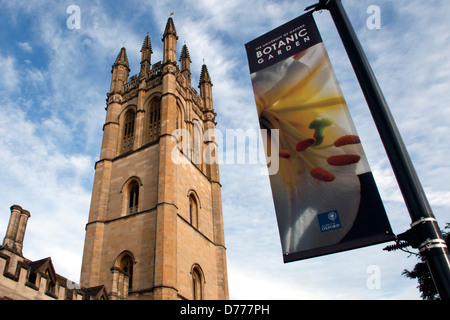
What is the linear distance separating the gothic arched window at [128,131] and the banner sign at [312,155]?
22.3 meters

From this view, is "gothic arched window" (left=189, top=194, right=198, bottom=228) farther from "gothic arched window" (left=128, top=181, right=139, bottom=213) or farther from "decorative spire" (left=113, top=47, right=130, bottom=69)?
"decorative spire" (left=113, top=47, right=130, bottom=69)

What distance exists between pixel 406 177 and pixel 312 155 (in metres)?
1.65

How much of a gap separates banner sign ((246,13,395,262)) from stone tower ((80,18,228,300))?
1378 cm

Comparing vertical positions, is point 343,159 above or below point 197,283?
below

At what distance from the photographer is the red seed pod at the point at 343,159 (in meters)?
5.09

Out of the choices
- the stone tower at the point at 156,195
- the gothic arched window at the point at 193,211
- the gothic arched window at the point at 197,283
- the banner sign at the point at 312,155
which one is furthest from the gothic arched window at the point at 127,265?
the banner sign at the point at 312,155

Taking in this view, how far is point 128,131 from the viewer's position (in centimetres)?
2845

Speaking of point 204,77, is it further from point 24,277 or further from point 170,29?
point 24,277

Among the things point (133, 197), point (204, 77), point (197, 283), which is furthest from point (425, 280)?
point (204, 77)

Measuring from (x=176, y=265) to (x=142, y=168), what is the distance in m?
7.64

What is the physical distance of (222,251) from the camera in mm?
25469

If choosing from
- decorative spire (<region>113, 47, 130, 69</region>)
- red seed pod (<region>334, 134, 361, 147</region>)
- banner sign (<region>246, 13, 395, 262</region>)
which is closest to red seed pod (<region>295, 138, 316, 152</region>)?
banner sign (<region>246, 13, 395, 262</region>)
